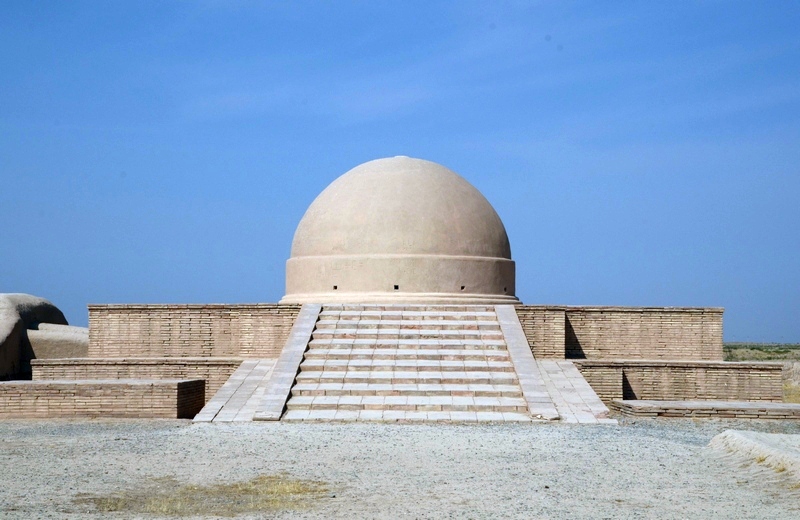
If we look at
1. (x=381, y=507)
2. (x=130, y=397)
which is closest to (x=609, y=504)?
(x=381, y=507)

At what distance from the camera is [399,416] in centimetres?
993

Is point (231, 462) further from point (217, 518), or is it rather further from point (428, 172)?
point (428, 172)

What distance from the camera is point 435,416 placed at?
9891mm

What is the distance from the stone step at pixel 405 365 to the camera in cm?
1150

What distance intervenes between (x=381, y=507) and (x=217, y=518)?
1019 mm

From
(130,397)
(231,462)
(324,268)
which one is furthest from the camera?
(324,268)

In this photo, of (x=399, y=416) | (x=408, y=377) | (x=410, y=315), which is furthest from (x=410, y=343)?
(x=399, y=416)

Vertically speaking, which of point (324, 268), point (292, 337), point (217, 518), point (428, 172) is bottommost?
point (217, 518)

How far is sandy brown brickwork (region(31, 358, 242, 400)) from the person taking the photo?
12648mm

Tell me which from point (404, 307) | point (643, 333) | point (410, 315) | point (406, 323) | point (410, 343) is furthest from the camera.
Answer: point (643, 333)

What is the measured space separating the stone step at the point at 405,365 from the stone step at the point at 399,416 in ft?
4.40

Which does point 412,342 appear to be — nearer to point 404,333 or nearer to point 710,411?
point 404,333

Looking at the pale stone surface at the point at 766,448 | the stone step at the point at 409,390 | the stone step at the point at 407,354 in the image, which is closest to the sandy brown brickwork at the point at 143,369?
the stone step at the point at 407,354

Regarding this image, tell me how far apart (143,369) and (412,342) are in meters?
3.83
